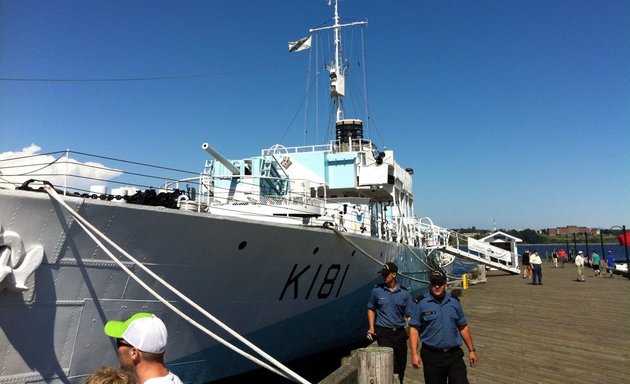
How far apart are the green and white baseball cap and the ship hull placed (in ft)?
9.64

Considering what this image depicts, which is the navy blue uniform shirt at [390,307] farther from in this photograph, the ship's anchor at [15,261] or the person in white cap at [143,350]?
the ship's anchor at [15,261]

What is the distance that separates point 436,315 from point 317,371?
5.82 meters

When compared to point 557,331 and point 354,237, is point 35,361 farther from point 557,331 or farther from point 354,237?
point 557,331

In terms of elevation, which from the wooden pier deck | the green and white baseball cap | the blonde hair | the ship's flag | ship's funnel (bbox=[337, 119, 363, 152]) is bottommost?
the wooden pier deck

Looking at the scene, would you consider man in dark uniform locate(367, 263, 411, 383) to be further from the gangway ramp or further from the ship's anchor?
the gangway ramp

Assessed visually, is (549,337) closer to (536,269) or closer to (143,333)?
(143,333)

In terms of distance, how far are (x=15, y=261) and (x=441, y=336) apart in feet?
15.1

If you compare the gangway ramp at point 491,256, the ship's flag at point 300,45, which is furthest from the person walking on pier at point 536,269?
the ship's flag at point 300,45

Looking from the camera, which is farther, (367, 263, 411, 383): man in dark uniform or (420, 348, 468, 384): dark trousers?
(367, 263, 411, 383): man in dark uniform

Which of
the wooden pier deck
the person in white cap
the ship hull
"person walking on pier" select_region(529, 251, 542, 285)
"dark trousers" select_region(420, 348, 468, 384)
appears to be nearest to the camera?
the person in white cap

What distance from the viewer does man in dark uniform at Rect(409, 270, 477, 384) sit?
4.64m

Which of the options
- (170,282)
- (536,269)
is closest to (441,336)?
(170,282)

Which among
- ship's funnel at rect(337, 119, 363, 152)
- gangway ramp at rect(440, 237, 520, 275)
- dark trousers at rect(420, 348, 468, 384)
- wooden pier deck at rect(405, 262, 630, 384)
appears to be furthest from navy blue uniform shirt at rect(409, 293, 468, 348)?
gangway ramp at rect(440, 237, 520, 275)

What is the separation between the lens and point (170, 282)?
6074 mm
